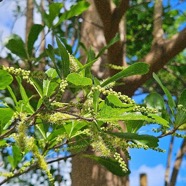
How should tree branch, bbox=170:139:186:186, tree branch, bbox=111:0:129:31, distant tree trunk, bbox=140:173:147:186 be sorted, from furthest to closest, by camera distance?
distant tree trunk, bbox=140:173:147:186
tree branch, bbox=170:139:186:186
tree branch, bbox=111:0:129:31

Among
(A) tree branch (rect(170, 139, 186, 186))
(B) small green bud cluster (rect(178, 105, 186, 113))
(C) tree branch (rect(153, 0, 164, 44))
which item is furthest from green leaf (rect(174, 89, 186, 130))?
(A) tree branch (rect(170, 139, 186, 186))

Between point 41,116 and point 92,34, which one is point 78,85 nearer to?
point 41,116

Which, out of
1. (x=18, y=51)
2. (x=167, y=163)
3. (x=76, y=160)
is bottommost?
(x=18, y=51)

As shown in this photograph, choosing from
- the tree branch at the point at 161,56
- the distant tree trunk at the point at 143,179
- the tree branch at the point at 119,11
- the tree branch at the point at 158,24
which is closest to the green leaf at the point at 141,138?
the tree branch at the point at 119,11

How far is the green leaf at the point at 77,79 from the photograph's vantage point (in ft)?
2.14

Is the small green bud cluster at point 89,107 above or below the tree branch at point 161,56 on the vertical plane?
→ below

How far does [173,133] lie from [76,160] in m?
1.21

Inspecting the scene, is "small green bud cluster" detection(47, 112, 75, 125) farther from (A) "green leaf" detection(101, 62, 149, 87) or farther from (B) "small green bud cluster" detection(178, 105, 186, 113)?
(B) "small green bud cluster" detection(178, 105, 186, 113)

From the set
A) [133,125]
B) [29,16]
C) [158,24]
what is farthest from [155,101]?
[29,16]

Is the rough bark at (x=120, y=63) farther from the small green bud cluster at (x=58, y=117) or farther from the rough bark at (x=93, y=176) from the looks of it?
the small green bud cluster at (x=58, y=117)

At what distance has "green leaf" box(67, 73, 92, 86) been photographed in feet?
2.14

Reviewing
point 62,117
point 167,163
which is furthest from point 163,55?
point 167,163

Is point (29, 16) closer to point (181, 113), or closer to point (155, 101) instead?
point (155, 101)

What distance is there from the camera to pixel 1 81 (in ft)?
2.26
